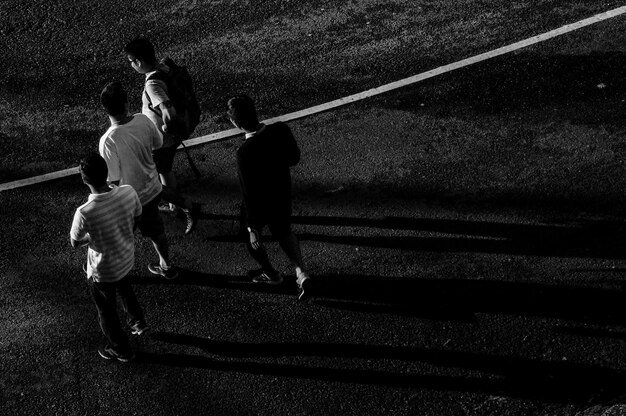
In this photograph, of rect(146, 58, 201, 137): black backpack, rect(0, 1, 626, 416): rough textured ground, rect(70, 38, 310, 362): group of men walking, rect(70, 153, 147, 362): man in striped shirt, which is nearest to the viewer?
rect(70, 153, 147, 362): man in striped shirt

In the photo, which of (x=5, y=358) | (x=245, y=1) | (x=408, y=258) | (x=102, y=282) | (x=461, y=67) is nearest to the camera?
(x=102, y=282)

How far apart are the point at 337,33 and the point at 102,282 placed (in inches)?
207

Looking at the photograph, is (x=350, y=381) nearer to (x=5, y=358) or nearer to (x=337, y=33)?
(x=5, y=358)

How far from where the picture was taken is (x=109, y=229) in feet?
19.3

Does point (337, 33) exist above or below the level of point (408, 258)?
above

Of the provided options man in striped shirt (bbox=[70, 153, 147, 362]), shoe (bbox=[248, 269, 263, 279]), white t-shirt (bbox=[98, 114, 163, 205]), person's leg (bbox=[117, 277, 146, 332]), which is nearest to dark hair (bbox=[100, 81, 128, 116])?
white t-shirt (bbox=[98, 114, 163, 205])

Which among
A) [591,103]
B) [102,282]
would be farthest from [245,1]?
[102,282]

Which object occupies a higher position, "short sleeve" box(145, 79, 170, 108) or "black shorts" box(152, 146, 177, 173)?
"short sleeve" box(145, 79, 170, 108)

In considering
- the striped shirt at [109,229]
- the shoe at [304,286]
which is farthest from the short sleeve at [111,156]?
the shoe at [304,286]

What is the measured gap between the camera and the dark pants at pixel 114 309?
20.4 feet

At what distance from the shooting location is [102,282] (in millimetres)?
6133

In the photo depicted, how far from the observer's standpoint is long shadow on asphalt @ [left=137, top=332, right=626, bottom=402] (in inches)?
240

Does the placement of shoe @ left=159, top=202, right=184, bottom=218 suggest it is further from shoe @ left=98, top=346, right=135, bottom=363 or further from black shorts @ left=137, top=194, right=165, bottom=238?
shoe @ left=98, top=346, right=135, bottom=363

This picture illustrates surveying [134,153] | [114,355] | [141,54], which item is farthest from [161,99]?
[114,355]
